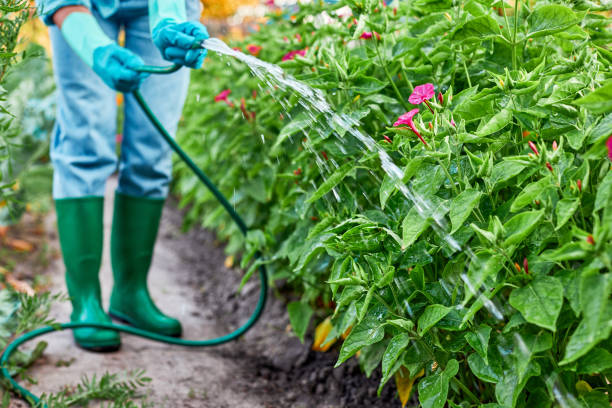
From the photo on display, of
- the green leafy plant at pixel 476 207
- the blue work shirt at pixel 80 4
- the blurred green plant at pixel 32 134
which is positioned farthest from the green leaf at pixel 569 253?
the blurred green plant at pixel 32 134

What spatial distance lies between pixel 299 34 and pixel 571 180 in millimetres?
1322

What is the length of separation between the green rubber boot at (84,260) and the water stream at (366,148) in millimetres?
768

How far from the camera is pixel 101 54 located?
160 centimetres

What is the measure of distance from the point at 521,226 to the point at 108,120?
1.46 meters

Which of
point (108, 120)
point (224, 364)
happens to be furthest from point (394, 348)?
point (108, 120)

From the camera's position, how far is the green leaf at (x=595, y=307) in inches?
30.1

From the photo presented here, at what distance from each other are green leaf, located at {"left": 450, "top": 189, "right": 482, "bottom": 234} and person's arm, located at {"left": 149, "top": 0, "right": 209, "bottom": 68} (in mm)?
860

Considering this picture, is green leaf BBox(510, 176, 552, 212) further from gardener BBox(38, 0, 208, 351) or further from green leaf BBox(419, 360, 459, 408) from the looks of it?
gardener BBox(38, 0, 208, 351)

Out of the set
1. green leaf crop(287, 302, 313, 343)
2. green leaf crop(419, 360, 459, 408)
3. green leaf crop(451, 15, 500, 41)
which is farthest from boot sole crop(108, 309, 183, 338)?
green leaf crop(451, 15, 500, 41)

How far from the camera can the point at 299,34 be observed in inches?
79.1

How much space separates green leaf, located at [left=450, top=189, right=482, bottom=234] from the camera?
3.09ft

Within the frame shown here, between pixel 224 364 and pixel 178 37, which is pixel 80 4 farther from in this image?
pixel 224 364

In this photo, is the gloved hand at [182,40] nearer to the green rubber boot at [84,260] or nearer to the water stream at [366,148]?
the water stream at [366,148]

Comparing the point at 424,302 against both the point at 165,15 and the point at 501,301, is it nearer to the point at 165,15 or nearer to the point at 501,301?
the point at 501,301
